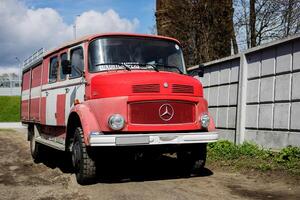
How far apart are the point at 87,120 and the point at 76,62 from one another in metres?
1.70

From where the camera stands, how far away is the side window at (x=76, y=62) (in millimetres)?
8844

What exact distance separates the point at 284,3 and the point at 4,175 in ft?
44.8

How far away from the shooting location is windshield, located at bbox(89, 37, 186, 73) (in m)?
8.44

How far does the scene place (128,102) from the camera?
24.9 feet

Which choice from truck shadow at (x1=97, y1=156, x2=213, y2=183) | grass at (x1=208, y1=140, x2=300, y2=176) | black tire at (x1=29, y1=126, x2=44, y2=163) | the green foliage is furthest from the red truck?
black tire at (x1=29, y1=126, x2=44, y2=163)

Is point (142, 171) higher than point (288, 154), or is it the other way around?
point (288, 154)

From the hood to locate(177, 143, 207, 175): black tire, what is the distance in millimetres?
987

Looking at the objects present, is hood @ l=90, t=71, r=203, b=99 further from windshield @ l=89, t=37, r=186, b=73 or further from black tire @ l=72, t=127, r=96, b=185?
black tire @ l=72, t=127, r=96, b=185

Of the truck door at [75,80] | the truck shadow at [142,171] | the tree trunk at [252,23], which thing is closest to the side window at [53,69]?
the truck door at [75,80]

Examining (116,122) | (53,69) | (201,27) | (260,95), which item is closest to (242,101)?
(260,95)

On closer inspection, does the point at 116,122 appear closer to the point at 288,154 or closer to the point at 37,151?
the point at 288,154

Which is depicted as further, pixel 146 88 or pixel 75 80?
pixel 75 80

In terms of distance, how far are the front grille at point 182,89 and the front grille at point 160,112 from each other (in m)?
0.18

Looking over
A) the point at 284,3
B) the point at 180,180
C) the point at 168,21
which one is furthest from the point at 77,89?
the point at 284,3
